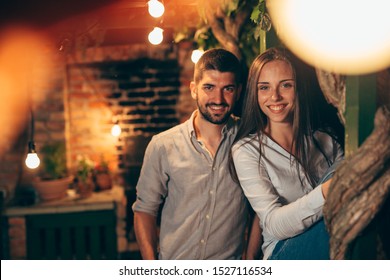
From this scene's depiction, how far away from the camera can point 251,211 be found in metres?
1.82

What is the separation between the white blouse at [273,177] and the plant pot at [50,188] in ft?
8.37

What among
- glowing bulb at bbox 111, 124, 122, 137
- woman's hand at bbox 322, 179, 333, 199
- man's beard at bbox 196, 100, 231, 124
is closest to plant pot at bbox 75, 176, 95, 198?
glowing bulb at bbox 111, 124, 122, 137

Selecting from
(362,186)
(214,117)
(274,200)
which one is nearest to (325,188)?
(362,186)

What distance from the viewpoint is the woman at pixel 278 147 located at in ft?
4.68

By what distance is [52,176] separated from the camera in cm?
366

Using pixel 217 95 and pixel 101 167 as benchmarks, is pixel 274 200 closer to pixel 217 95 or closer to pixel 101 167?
pixel 217 95

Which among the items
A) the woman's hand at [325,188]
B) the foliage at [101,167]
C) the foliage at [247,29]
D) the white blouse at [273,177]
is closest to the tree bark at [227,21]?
the foliage at [247,29]

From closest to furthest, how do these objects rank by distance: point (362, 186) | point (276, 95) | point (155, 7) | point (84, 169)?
point (362, 186) → point (276, 95) → point (155, 7) → point (84, 169)

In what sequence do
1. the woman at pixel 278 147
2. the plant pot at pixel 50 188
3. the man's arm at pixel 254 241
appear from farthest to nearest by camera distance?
the plant pot at pixel 50 188, the man's arm at pixel 254 241, the woman at pixel 278 147

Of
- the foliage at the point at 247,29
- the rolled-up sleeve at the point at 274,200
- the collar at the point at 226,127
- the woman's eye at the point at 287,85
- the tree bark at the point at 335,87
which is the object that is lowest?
the rolled-up sleeve at the point at 274,200

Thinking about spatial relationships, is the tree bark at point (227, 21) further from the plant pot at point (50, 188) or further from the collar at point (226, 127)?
the plant pot at point (50, 188)

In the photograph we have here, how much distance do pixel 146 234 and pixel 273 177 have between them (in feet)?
2.47
